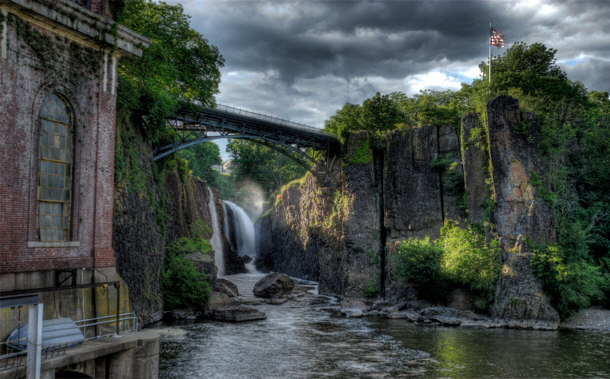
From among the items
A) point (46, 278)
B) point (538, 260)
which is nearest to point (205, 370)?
point (46, 278)

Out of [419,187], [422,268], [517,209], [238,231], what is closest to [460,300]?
[422,268]

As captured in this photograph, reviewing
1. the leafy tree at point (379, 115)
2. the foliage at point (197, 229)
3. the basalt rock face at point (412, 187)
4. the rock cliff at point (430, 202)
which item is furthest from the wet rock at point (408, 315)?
the leafy tree at point (379, 115)

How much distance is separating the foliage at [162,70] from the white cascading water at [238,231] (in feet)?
78.1

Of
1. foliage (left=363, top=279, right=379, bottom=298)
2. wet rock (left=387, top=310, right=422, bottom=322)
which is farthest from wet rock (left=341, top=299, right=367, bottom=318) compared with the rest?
foliage (left=363, top=279, right=379, bottom=298)

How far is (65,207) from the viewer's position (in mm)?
13414

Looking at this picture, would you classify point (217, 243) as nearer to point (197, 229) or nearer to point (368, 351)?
point (197, 229)

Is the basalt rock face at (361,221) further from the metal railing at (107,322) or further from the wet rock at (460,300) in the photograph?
the metal railing at (107,322)

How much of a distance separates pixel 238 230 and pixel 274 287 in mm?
22089

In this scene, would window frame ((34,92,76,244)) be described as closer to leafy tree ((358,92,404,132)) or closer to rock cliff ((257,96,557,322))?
rock cliff ((257,96,557,322))

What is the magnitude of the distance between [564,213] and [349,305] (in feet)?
50.0

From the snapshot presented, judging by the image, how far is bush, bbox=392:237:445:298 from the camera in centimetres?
3020

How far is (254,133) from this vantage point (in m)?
38.3

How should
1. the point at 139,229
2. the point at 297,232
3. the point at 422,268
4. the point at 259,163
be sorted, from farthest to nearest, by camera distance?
the point at 259,163 < the point at 297,232 < the point at 422,268 < the point at 139,229

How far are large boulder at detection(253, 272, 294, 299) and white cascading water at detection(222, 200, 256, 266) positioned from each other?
1794cm
